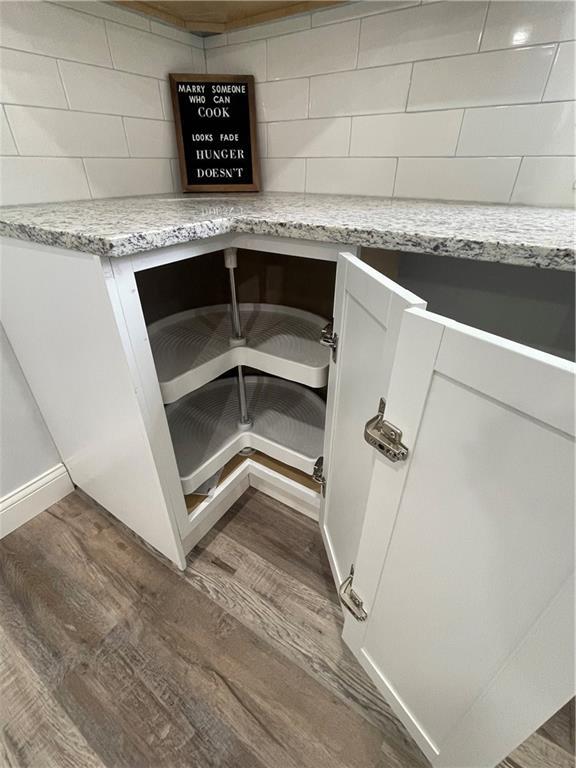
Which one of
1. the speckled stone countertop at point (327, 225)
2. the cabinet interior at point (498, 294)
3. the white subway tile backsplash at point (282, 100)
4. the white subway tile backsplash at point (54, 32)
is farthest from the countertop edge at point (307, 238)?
the white subway tile backsplash at point (282, 100)

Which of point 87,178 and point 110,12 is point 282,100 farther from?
point 87,178

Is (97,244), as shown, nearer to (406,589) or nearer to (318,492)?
(406,589)

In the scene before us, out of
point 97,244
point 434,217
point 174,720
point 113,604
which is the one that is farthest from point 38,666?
point 434,217

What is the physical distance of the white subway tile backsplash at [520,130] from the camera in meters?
0.75

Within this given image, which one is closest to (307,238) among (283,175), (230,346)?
(230,346)

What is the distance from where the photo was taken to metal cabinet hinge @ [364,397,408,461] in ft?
1.54

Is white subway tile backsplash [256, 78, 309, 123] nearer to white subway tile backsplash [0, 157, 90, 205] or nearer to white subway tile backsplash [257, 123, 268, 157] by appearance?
white subway tile backsplash [257, 123, 268, 157]

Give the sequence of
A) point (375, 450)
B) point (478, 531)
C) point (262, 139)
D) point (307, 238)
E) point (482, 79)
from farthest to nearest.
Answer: point (262, 139), point (482, 79), point (307, 238), point (375, 450), point (478, 531)

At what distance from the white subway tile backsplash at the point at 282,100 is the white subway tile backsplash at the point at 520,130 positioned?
47 centimetres

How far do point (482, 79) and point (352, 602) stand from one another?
3.93ft

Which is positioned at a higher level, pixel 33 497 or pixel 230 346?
pixel 230 346

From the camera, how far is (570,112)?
736 millimetres

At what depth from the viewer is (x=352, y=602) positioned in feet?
2.34

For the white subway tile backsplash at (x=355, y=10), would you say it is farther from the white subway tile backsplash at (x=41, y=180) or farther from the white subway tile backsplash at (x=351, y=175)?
the white subway tile backsplash at (x=41, y=180)
